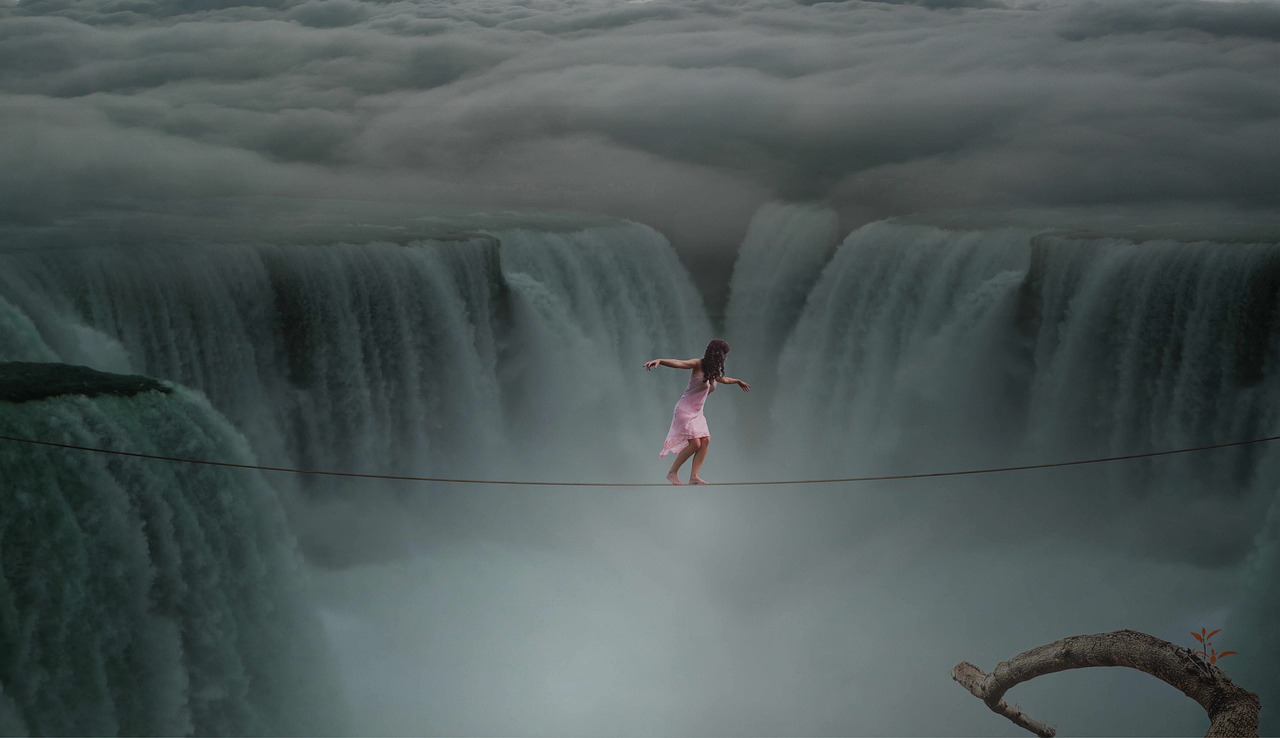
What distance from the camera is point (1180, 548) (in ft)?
45.1

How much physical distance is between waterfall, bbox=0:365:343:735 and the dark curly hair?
482 centimetres

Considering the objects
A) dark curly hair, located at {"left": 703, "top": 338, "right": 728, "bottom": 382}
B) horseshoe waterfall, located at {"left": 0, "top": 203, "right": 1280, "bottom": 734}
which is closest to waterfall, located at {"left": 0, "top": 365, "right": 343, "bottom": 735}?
horseshoe waterfall, located at {"left": 0, "top": 203, "right": 1280, "bottom": 734}

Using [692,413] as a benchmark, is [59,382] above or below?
below

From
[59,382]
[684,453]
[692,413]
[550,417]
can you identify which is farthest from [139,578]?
[550,417]

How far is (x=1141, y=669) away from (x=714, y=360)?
3275mm

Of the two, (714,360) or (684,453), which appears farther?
(684,453)

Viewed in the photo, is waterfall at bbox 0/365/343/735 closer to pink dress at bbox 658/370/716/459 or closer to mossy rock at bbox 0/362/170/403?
mossy rock at bbox 0/362/170/403

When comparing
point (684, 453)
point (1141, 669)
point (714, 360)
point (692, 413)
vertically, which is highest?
point (714, 360)

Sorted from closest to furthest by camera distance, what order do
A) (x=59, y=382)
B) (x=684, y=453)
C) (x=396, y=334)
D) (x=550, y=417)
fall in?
(x=684, y=453)
(x=59, y=382)
(x=396, y=334)
(x=550, y=417)

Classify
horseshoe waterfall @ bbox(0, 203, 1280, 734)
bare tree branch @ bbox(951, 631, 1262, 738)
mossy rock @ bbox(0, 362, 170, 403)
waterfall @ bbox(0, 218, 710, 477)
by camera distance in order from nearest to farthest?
bare tree branch @ bbox(951, 631, 1262, 738)
mossy rock @ bbox(0, 362, 170, 403)
horseshoe waterfall @ bbox(0, 203, 1280, 734)
waterfall @ bbox(0, 218, 710, 477)

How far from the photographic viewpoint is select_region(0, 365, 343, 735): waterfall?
827cm

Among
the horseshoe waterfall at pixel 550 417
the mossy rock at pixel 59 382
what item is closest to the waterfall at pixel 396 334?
the horseshoe waterfall at pixel 550 417

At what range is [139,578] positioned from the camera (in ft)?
29.5

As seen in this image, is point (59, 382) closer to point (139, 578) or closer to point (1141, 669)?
point (139, 578)
